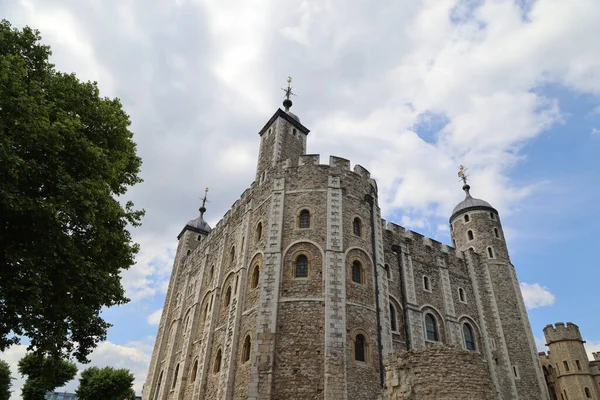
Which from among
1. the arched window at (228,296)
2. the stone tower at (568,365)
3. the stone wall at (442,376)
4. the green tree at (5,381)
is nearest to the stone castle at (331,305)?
the stone wall at (442,376)

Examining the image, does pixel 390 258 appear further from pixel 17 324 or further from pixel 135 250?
pixel 17 324

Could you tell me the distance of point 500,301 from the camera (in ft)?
92.8

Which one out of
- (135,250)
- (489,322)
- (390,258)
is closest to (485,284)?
(489,322)

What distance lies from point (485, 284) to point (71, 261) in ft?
87.3

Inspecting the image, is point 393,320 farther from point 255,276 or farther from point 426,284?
point 255,276

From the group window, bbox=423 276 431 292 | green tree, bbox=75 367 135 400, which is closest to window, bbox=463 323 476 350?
window, bbox=423 276 431 292

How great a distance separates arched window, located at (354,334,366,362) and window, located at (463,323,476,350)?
11298mm

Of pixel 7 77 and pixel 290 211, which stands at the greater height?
pixel 290 211

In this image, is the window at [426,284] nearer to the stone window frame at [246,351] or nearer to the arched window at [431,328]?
the arched window at [431,328]

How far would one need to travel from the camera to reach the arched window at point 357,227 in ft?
65.8

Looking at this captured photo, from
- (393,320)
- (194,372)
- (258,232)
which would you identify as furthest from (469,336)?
(194,372)

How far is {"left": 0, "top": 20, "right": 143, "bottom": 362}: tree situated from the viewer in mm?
10055

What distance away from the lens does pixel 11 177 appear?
32.7 ft

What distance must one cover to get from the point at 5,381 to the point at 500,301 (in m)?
39.1
